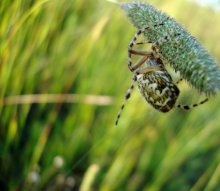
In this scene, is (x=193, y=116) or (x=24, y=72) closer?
(x=24, y=72)

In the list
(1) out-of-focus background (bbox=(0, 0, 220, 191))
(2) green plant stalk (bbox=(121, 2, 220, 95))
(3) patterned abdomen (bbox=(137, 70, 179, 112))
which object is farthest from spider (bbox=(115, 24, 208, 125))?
(1) out-of-focus background (bbox=(0, 0, 220, 191))

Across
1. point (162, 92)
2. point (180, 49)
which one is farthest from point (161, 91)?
point (180, 49)

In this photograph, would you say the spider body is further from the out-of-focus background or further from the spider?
the out-of-focus background

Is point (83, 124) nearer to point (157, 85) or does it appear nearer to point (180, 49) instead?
point (157, 85)

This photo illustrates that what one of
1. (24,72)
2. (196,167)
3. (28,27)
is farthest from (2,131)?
(196,167)

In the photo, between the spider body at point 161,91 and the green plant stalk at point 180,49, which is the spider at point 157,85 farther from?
the green plant stalk at point 180,49

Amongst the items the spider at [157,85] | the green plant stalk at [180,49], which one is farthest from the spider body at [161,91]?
the green plant stalk at [180,49]

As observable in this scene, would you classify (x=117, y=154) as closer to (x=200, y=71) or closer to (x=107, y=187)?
(x=107, y=187)
